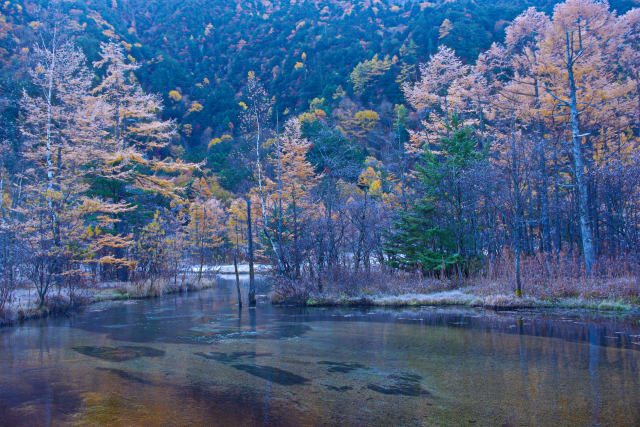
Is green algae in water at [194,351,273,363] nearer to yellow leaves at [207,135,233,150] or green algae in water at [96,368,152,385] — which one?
green algae in water at [96,368,152,385]

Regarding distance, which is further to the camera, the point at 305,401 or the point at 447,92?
the point at 447,92

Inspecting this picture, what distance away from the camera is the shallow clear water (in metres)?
5.78

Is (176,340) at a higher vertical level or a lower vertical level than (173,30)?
lower

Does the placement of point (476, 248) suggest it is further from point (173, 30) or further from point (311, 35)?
point (173, 30)

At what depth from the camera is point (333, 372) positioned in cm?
796

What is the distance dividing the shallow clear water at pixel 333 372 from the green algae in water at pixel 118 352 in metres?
0.05

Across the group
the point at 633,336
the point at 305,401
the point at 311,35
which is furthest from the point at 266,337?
the point at 311,35

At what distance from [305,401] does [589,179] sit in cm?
1691

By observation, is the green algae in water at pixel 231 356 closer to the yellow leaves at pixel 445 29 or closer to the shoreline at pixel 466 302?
the shoreline at pixel 466 302

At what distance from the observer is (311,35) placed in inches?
3679

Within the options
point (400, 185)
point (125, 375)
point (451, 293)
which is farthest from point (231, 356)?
point (400, 185)

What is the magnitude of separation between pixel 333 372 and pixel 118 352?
5.64 meters

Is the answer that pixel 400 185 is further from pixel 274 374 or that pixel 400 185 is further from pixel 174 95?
pixel 174 95

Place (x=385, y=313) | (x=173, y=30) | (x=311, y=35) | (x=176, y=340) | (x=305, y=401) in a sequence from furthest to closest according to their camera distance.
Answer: (x=173, y=30) → (x=311, y=35) → (x=385, y=313) → (x=176, y=340) → (x=305, y=401)
